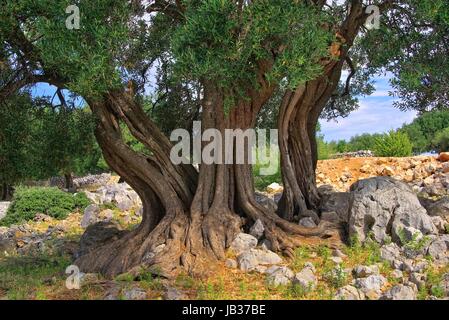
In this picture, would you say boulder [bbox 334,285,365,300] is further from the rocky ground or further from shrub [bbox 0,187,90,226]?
Answer: shrub [bbox 0,187,90,226]

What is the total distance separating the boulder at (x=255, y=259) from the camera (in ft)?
27.3

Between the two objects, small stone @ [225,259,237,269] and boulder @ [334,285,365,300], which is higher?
small stone @ [225,259,237,269]

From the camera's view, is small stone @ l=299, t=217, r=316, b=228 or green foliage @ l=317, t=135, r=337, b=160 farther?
green foliage @ l=317, t=135, r=337, b=160

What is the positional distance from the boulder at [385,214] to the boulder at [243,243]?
184 cm

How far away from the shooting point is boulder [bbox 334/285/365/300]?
23.6 ft

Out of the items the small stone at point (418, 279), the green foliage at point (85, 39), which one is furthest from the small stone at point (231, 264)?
the green foliage at point (85, 39)

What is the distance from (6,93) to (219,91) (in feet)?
11.9

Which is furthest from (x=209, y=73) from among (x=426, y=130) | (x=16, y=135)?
(x=426, y=130)

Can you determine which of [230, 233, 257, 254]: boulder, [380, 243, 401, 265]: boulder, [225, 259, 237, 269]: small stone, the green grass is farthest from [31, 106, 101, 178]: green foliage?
[380, 243, 401, 265]: boulder

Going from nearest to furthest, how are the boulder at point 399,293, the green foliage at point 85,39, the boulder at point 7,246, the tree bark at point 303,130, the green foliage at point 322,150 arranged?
1. the green foliage at point 85,39
2. the boulder at point 399,293
3. the tree bark at point 303,130
4. the boulder at point 7,246
5. the green foliage at point 322,150

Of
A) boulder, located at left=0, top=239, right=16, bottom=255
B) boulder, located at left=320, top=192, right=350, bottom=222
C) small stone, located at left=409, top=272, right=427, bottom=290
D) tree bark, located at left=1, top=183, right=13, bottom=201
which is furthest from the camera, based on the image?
tree bark, located at left=1, top=183, right=13, bottom=201

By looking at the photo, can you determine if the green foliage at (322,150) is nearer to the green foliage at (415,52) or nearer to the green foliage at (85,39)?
the green foliage at (415,52)

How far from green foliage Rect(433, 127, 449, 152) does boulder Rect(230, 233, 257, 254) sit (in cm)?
3507

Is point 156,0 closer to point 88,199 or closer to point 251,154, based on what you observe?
point 251,154
